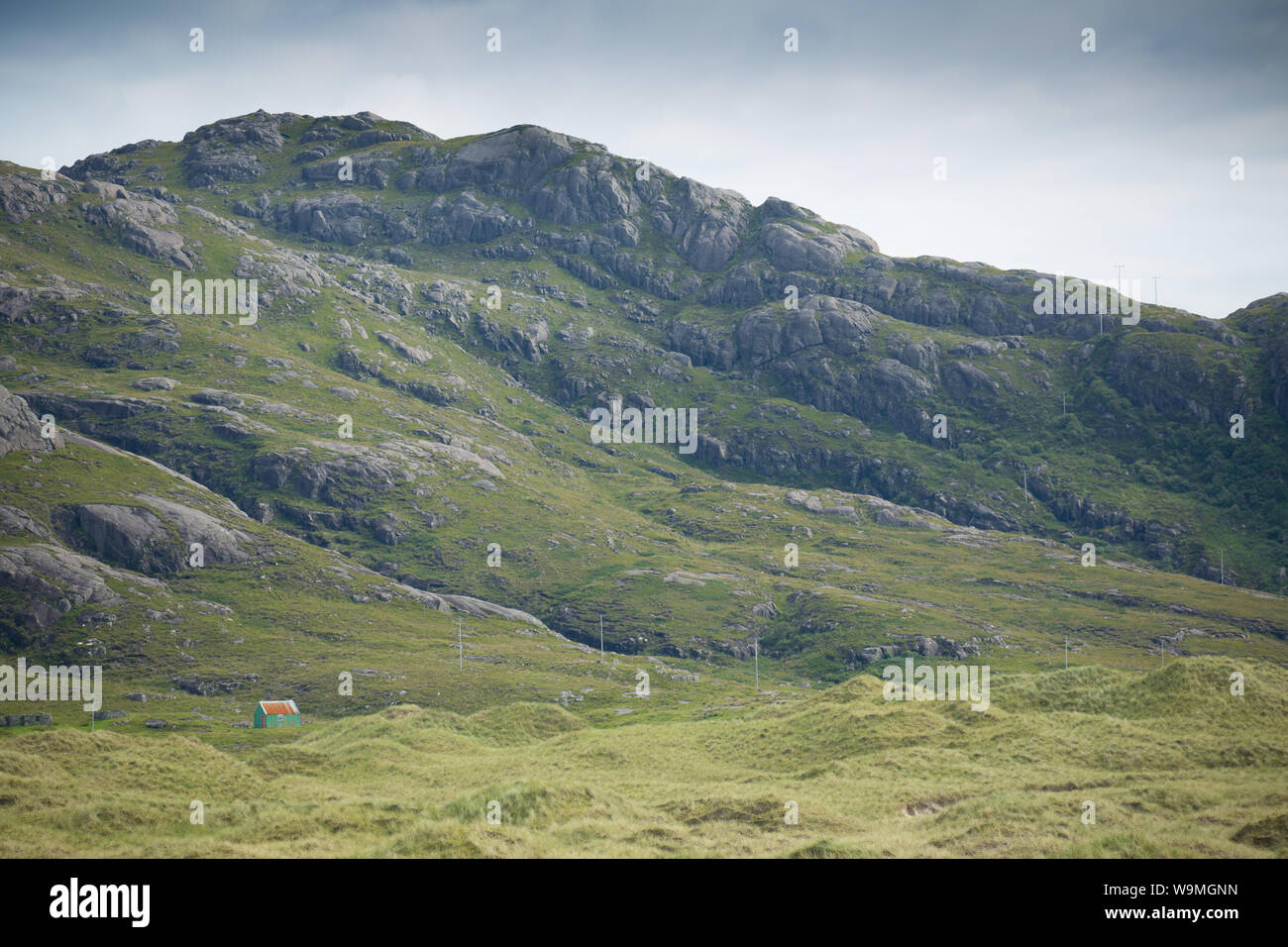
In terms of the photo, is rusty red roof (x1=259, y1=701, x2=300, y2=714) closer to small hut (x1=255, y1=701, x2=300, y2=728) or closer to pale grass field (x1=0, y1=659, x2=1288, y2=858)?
small hut (x1=255, y1=701, x2=300, y2=728)

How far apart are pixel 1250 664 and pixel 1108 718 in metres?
19.1
